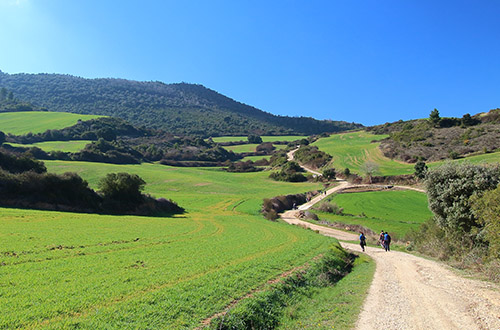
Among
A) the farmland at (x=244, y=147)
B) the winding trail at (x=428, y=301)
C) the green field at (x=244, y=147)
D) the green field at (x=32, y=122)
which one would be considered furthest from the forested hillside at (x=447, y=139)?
the green field at (x=32, y=122)

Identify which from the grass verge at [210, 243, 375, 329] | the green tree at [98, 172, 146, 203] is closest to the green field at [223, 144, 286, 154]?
the green tree at [98, 172, 146, 203]

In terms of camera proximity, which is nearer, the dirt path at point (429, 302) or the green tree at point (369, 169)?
the dirt path at point (429, 302)

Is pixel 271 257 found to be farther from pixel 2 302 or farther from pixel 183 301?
pixel 2 302

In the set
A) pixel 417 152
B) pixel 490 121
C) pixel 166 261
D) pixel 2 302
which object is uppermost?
pixel 490 121

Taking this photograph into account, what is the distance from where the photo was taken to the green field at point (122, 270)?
→ 352 inches

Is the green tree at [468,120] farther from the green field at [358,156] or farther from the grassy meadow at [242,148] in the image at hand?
the grassy meadow at [242,148]

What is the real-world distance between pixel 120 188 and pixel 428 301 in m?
40.5

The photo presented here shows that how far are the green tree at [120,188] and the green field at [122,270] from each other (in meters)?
13.8

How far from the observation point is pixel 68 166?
80.8 metres

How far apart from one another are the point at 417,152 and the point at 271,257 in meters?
95.8

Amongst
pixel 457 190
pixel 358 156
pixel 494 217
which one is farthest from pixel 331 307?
pixel 358 156

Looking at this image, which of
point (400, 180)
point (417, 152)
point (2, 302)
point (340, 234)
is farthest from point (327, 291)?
point (417, 152)

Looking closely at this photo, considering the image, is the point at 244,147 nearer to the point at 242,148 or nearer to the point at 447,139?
the point at 242,148

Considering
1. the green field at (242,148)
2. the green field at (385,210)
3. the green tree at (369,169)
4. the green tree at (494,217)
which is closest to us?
the green tree at (494,217)
